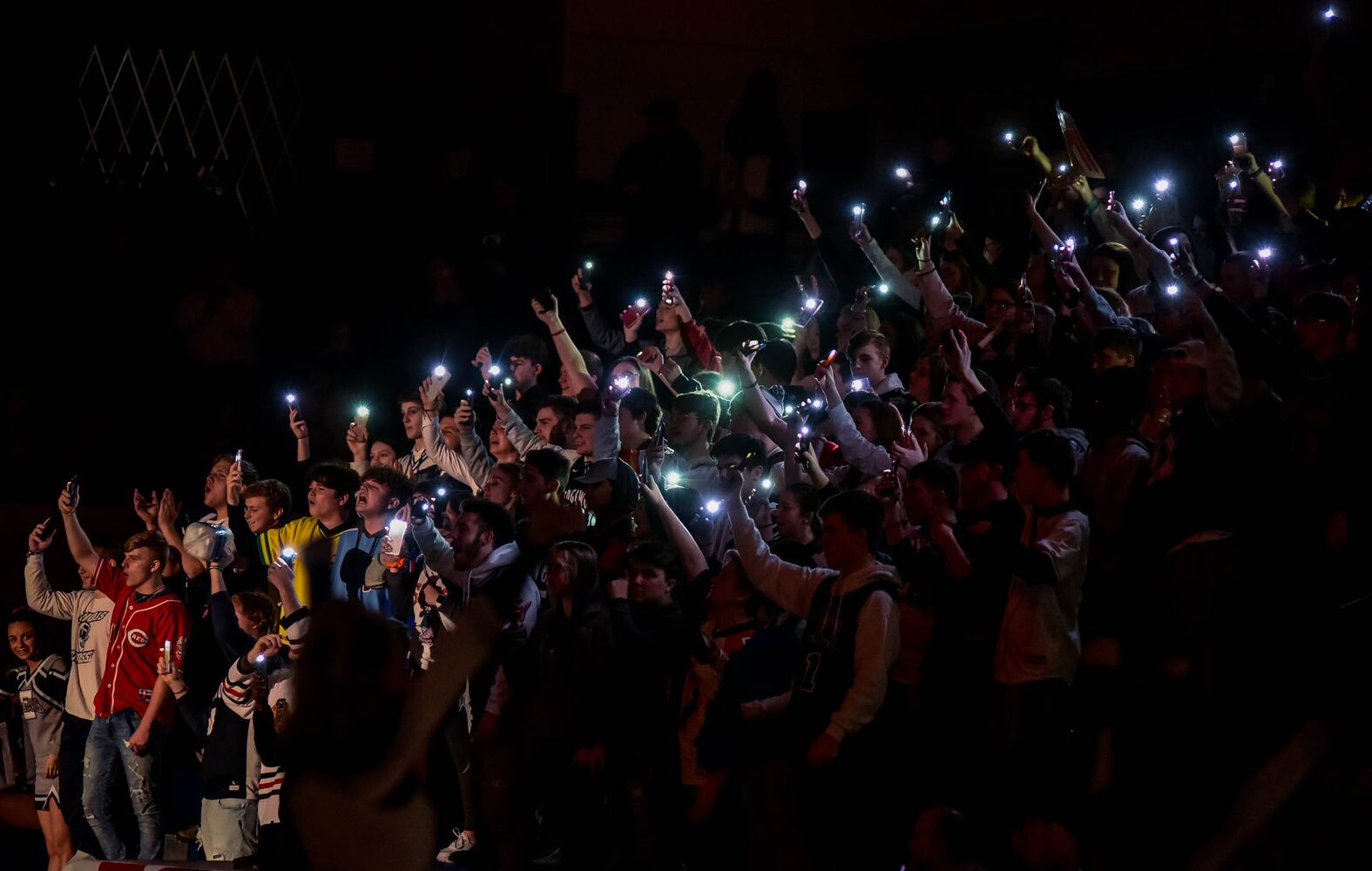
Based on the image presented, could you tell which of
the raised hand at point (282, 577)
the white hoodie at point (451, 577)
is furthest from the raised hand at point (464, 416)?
the raised hand at point (282, 577)

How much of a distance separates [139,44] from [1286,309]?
428 inches

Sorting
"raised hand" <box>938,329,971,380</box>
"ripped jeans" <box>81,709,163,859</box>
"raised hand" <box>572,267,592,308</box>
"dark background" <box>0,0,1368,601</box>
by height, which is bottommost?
"ripped jeans" <box>81,709,163,859</box>

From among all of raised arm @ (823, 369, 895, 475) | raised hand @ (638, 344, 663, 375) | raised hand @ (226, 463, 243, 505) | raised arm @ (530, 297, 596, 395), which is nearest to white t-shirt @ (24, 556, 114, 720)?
raised hand @ (226, 463, 243, 505)

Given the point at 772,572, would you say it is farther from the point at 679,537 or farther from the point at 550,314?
the point at 550,314

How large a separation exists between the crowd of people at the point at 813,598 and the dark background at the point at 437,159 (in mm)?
2350

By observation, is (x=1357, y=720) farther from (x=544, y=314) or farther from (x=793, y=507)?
(x=544, y=314)

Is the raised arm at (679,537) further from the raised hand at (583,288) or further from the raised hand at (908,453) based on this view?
the raised hand at (583,288)

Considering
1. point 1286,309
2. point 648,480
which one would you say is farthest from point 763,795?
point 1286,309

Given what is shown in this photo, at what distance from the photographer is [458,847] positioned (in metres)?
7.25

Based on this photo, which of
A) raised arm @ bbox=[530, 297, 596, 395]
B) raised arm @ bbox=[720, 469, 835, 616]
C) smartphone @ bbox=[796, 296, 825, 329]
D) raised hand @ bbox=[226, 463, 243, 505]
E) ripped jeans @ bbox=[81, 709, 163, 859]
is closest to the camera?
raised arm @ bbox=[720, 469, 835, 616]

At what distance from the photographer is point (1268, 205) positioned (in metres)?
8.70

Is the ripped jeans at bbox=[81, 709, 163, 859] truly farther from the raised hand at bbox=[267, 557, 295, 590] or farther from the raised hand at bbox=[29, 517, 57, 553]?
the raised hand at bbox=[267, 557, 295, 590]

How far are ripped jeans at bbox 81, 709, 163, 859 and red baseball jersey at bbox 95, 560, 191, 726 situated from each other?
0.26ft

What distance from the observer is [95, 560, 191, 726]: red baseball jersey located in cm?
824
